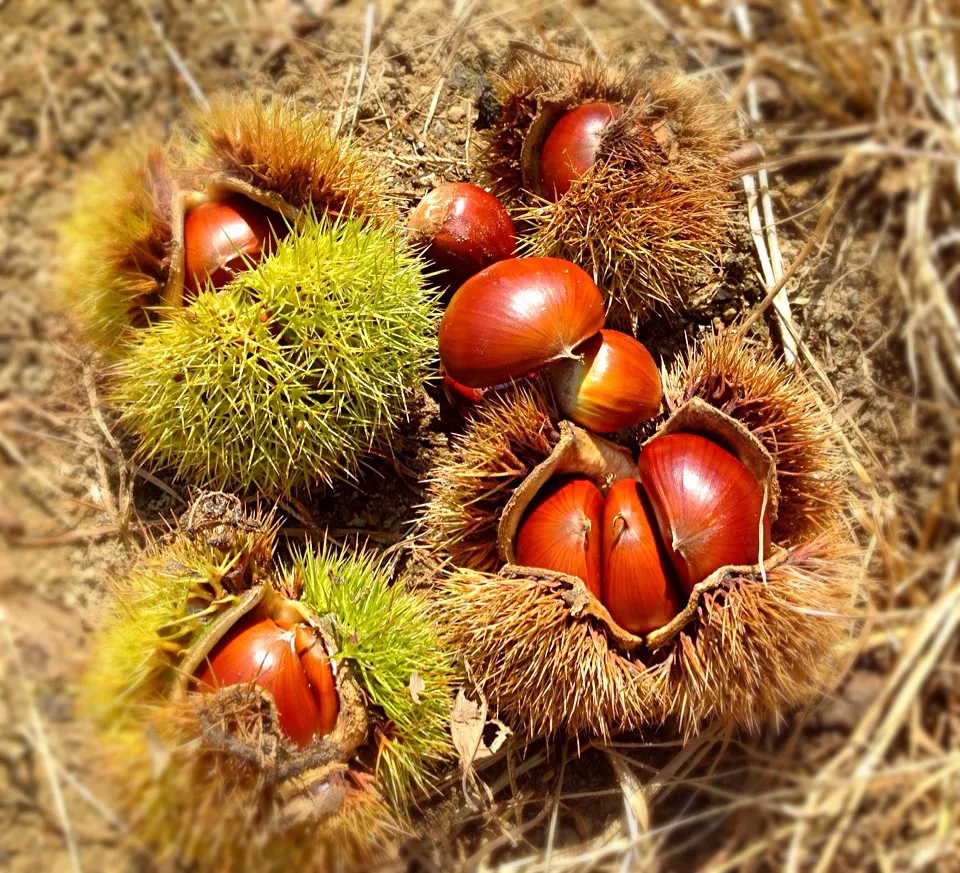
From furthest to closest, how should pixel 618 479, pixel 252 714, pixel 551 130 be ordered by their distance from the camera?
1. pixel 551 130
2. pixel 618 479
3. pixel 252 714

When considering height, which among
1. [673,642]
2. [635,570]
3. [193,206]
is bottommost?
[673,642]

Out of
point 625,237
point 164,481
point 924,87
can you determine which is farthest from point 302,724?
point 924,87

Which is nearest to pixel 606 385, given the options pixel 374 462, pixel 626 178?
pixel 626 178

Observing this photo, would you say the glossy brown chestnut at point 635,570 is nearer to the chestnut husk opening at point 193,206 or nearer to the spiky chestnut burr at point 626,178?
the spiky chestnut burr at point 626,178

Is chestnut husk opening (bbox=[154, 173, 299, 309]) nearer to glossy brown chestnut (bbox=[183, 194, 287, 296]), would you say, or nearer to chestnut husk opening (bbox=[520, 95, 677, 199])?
glossy brown chestnut (bbox=[183, 194, 287, 296])

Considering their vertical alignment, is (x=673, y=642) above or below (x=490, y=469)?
below

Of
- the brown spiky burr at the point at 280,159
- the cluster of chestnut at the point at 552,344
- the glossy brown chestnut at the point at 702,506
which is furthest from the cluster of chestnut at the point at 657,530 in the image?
the brown spiky burr at the point at 280,159

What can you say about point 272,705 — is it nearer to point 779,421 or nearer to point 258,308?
point 258,308
